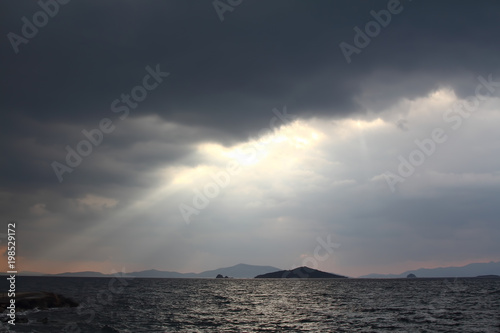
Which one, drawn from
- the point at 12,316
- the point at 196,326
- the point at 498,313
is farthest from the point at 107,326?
the point at 498,313

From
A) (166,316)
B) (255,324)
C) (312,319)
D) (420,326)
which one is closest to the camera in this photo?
(420,326)

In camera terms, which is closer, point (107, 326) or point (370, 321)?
point (107, 326)

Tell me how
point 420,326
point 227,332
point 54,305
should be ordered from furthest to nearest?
point 54,305
point 420,326
point 227,332

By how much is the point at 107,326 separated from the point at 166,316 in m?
14.4

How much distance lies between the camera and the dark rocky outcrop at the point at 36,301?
69688mm

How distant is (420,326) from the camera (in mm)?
52875

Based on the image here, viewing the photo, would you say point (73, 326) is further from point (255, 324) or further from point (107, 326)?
point (255, 324)

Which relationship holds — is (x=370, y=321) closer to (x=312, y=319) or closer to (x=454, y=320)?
(x=312, y=319)

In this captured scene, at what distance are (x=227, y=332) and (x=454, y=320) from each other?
1357 inches

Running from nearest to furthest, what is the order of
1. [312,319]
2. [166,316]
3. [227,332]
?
[227,332] → [312,319] → [166,316]

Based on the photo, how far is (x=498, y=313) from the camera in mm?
67750

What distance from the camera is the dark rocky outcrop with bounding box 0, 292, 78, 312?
229 feet

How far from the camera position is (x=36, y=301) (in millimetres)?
74250

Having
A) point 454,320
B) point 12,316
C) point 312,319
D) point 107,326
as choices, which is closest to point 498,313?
point 454,320
